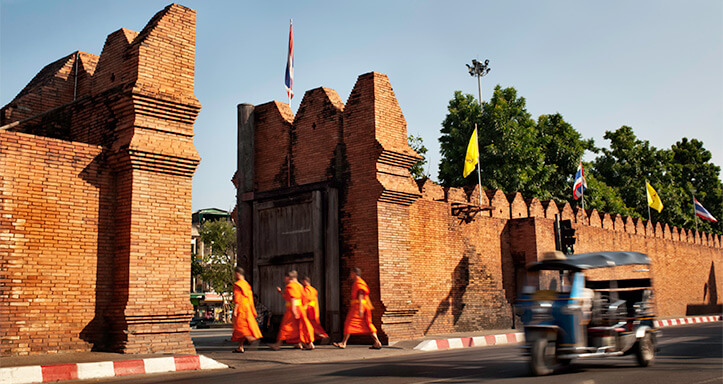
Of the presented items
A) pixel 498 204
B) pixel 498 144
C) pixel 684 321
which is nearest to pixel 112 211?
pixel 498 204

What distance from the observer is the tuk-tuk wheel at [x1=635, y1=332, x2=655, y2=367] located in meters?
10.0

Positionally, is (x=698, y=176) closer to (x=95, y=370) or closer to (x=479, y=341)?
(x=479, y=341)

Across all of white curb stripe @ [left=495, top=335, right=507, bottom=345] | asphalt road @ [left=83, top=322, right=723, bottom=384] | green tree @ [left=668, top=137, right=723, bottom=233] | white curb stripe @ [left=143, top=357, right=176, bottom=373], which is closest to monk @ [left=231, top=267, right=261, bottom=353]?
asphalt road @ [left=83, top=322, right=723, bottom=384]

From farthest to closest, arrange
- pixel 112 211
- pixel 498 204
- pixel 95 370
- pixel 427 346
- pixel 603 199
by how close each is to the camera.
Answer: pixel 603 199, pixel 498 204, pixel 427 346, pixel 112 211, pixel 95 370

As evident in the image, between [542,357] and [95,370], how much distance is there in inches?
236

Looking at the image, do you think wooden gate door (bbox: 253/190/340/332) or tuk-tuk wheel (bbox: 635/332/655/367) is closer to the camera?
tuk-tuk wheel (bbox: 635/332/655/367)

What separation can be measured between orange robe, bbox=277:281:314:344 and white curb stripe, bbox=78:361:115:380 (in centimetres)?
459

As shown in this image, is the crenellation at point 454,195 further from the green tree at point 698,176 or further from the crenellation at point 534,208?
the green tree at point 698,176

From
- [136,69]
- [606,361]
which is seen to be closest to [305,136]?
[136,69]

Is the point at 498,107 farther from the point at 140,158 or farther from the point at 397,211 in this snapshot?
the point at 140,158

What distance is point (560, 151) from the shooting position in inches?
1602

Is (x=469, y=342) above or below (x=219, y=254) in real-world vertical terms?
below

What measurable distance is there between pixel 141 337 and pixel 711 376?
832cm

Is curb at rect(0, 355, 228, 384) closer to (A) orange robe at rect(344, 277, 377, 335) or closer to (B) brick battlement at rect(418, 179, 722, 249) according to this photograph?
(A) orange robe at rect(344, 277, 377, 335)
